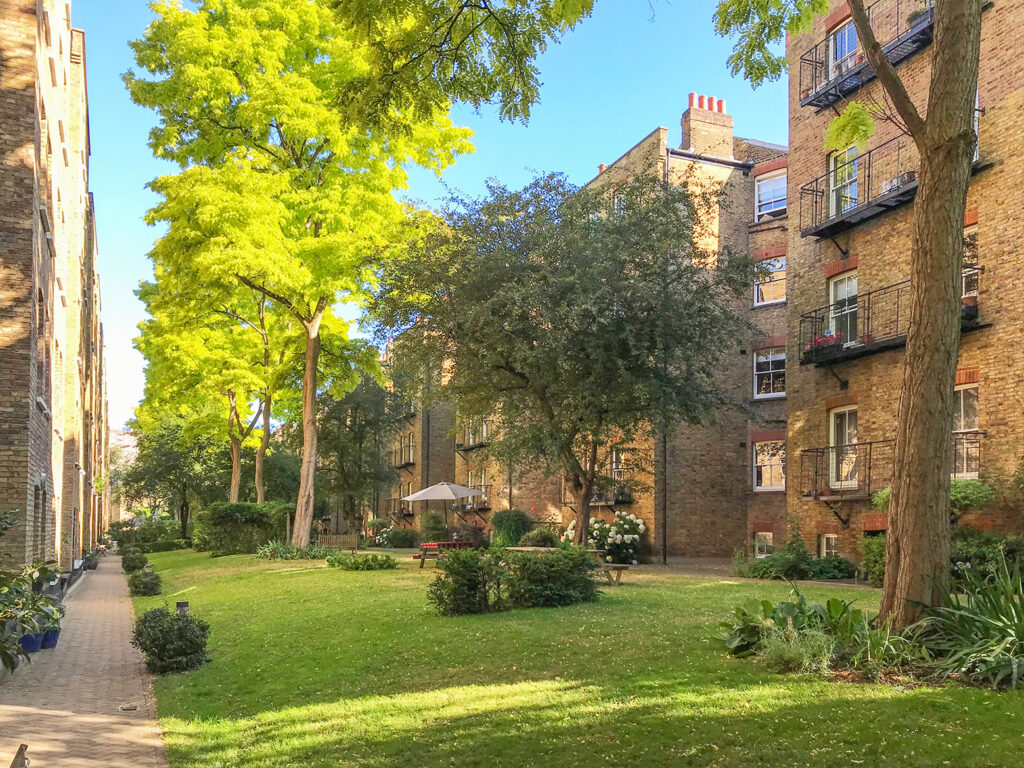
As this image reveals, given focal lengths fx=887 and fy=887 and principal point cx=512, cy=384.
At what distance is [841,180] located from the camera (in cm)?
2095

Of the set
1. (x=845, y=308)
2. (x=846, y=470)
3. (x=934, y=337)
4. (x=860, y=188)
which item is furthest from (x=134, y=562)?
(x=934, y=337)

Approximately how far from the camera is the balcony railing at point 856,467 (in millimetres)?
17000

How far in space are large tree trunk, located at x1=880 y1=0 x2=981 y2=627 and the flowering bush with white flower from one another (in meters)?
18.3

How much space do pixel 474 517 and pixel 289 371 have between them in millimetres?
15412

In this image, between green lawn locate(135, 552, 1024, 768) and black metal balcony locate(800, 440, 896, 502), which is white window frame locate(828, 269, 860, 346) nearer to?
black metal balcony locate(800, 440, 896, 502)

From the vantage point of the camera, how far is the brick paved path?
7.12 metres

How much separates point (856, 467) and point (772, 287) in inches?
404

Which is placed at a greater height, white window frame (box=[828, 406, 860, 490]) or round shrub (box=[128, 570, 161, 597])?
→ white window frame (box=[828, 406, 860, 490])

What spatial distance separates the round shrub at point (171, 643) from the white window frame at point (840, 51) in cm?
1822

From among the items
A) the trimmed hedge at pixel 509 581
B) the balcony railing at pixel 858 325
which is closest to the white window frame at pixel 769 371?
the balcony railing at pixel 858 325

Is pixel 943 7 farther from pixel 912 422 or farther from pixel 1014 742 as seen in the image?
pixel 1014 742

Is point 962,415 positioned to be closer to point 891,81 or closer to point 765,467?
point 765,467

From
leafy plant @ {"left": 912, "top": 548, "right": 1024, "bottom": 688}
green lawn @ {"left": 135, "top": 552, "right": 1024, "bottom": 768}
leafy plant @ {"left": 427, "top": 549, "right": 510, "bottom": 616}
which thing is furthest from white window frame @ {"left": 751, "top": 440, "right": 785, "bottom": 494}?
leafy plant @ {"left": 912, "top": 548, "right": 1024, "bottom": 688}

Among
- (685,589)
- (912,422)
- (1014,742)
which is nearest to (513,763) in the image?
(1014,742)
